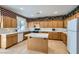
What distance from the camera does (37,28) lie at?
28.6ft

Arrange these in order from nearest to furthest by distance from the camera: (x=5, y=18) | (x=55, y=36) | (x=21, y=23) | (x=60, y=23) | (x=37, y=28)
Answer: (x=5, y=18), (x=55, y=36), (x=21, y=23), (x=60, y=23), (x=37, y=28)

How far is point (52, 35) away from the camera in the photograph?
7.92 metres

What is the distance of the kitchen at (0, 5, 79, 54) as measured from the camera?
4285 mm

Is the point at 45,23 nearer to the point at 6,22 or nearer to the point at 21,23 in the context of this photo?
the point at 21,23

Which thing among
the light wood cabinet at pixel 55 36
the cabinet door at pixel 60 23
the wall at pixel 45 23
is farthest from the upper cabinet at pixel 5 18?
the cabinet door at pixel 60 23

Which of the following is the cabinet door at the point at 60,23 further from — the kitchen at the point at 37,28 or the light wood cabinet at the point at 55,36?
the light wood cabinet at the point at 55,36

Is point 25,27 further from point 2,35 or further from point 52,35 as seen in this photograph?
point 2,35

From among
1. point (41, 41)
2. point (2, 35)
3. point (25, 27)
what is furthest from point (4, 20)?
point (25, 27)

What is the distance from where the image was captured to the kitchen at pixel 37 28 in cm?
429

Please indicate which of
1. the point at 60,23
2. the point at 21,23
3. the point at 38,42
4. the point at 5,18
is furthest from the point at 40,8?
the point at 60,23

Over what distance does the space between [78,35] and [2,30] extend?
156 inches

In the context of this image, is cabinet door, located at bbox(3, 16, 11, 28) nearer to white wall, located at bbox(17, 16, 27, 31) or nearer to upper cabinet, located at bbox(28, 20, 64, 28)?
white wall, located at bbox(17, 16, 27, 31)

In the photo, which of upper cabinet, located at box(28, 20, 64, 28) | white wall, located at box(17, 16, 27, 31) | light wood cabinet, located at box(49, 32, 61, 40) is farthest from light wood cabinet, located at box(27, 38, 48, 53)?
upper cabinet, located at box(28, 20, 64, 28)
